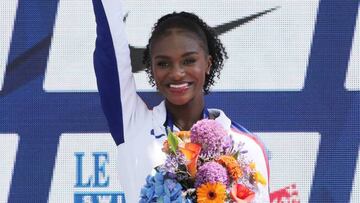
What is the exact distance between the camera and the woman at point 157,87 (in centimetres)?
185

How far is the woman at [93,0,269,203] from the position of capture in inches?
72.7

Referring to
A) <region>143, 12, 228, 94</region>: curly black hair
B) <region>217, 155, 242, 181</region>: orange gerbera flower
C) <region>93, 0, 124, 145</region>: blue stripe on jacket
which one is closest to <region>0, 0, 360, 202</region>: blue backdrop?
<region>143, 12, 228, 94</region>: curly black hair

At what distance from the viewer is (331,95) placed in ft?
9.07

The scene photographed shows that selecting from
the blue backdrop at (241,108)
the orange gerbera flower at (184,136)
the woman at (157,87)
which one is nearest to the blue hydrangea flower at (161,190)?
the orange gerbera flower at (184,136)

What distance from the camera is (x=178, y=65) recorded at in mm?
1838

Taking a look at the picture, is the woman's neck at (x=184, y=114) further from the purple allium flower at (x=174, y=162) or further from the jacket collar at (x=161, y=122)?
the purple allium flower at (x=174, y=162)

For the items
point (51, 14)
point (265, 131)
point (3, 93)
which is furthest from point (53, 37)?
point (265, 131)

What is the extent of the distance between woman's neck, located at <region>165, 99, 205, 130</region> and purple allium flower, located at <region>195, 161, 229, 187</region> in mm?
391

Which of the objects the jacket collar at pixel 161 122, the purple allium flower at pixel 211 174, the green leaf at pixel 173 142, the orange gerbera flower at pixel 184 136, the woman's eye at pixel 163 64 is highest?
the woman's eye at pixel 163 64

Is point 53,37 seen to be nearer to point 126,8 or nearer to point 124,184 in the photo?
point 126,8

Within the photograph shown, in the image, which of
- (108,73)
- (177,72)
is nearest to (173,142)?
(177,72)

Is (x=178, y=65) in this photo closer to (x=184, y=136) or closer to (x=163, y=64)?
(x=163, y=64)

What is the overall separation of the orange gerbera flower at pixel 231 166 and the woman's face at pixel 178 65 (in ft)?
1.05

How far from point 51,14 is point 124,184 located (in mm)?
1061
